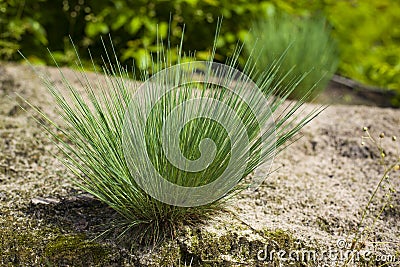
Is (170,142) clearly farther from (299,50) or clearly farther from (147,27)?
(147,27)

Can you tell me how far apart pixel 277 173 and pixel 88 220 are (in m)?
1.12

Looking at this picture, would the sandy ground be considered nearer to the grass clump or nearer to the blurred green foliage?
the grass clump

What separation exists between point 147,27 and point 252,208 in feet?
8.56

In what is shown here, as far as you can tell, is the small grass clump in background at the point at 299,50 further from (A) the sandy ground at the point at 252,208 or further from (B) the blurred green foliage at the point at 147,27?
(A) the sandy ground at the point at 252,208

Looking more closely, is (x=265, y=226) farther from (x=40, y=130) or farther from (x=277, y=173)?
(x=40, y=130)

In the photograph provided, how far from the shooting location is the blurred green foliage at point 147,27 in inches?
180

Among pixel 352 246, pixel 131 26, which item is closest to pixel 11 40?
pixel 131 26

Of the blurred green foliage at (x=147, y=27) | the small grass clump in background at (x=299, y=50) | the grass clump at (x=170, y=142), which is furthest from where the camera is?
the blurred green foliage at (x=147, y=27)

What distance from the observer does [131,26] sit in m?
4.51

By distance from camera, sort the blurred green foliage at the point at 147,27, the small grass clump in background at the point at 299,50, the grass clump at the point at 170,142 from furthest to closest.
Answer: the blurred green foliage at the point at 147,27
the small grass clump in background at the point at 299,50
the grass clump at the point at 170,142

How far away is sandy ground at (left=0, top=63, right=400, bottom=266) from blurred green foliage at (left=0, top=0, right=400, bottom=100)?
1267mm

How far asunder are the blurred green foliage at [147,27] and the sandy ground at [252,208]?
1.27 meters

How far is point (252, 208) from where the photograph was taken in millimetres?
2398

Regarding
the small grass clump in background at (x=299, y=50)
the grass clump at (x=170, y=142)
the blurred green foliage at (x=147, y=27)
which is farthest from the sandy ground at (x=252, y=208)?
the blurred green foliage at (x=147, y=27)
